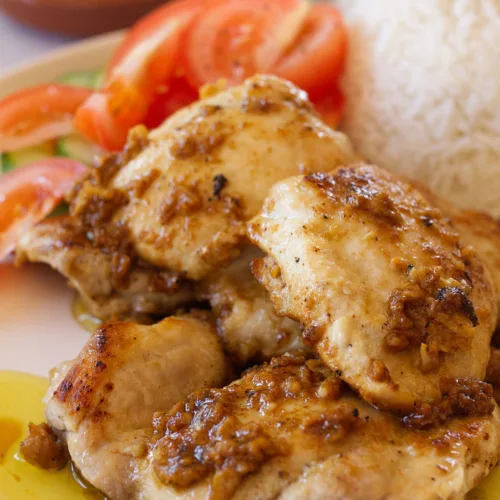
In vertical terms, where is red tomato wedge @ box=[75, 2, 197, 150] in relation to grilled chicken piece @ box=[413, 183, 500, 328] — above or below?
above

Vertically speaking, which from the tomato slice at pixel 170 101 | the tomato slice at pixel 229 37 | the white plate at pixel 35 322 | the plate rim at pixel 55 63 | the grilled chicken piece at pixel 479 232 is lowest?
the white plate at pixel 35 322

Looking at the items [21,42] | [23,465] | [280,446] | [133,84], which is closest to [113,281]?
[23,465]

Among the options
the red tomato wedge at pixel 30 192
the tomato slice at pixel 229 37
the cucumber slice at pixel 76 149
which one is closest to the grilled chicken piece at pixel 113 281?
the red tomato wedge at pixel 30 192

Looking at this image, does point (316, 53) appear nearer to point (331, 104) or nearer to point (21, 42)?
point (331, 104)

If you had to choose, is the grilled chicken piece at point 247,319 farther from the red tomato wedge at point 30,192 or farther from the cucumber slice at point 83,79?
the cucumber slice at point 83,79

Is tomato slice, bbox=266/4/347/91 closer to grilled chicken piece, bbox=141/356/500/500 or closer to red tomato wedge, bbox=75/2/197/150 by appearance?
red tomato wedge, bbox=75/2/197/150

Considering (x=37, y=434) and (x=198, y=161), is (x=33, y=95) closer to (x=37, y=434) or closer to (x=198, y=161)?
(x=198, y=161)

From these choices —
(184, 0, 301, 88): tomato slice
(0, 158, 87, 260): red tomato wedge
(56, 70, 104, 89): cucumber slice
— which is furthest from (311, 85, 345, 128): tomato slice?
(0, 158, 87, 260): red tomato wedge
